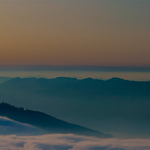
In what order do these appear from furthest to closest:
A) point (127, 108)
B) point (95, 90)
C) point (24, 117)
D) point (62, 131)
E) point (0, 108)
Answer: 1. point (95, 90)
2. point (127, 108)
3. point (24, 117)
4. point (0, 108)
5. point (62, 131)

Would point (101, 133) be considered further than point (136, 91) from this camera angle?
No

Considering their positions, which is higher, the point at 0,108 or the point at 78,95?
the point at 78,95

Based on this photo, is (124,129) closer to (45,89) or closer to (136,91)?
(136,91)

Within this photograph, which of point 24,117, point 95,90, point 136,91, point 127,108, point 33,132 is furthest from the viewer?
point 95,90

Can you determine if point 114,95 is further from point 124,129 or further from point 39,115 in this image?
point 39,115

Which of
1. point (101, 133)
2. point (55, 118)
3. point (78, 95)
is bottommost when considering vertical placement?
point (101, 133)

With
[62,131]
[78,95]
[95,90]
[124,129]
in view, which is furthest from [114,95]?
[62,131]
